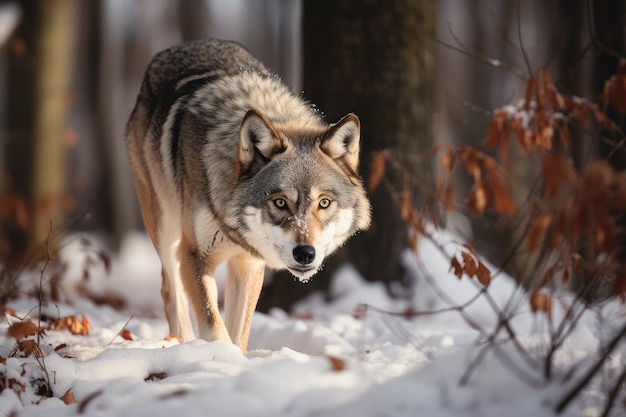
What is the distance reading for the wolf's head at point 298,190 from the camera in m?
4.06

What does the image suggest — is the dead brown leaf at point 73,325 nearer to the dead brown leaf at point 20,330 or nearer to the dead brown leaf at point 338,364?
the dead brown leaf at point 20,330

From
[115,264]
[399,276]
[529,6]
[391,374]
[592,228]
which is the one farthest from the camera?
[529,6]

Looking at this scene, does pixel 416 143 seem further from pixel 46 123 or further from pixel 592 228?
pixel 46 123

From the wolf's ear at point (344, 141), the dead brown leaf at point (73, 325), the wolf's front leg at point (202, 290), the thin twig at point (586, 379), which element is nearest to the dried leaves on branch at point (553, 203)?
the thin twig at point (586, 379)

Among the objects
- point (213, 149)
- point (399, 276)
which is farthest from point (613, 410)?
point (399, 276)

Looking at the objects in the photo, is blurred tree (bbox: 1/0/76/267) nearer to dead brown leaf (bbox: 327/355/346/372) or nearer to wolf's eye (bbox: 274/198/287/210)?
wolf's eye (bbox: 274/198/287/210)

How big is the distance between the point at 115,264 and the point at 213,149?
12399 millimetres

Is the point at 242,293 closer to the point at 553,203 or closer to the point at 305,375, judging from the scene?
the point at 305,375

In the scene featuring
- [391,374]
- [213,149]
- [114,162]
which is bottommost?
[114,162]

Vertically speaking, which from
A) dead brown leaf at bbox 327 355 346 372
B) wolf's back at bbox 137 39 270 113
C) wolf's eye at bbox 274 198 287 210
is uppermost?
wolf's back at bbox 137 39 270 113

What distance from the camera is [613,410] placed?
2.54 meters

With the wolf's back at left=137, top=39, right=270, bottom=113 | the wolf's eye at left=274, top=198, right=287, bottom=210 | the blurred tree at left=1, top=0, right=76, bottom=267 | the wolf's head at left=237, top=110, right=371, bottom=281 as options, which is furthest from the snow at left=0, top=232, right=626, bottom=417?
the blurred tree at left=1, top=0, right=76, bottom=267

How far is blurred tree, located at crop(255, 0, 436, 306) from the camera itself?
651 centimetres

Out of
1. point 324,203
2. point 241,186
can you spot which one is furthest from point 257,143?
point 324,203
